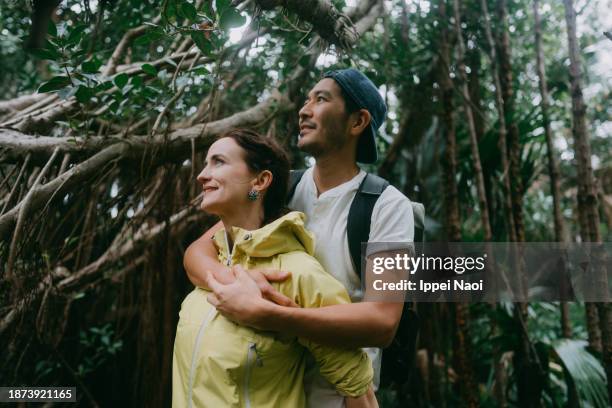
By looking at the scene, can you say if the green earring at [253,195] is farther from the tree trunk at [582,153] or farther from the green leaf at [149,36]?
the tree trunk at [582,153]

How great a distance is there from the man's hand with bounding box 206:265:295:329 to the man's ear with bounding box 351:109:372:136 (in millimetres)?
591

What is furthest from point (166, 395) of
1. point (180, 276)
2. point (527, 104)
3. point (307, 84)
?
point (527, 104)

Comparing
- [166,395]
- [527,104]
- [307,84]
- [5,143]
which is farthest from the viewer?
[527,104]

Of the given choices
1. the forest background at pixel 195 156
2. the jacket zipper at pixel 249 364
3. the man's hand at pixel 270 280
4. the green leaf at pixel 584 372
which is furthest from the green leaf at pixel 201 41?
the green leaf at pixel 584 372

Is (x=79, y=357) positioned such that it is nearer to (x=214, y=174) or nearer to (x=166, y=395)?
(x=166, y=395)

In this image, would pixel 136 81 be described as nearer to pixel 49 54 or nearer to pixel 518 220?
pixel 49 54

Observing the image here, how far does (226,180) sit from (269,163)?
0.16m

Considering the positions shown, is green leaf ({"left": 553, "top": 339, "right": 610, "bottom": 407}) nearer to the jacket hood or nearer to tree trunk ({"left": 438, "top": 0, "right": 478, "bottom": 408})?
tree trunk ({"left": 438, "top": 0, "right": 478, "bottom": 408})

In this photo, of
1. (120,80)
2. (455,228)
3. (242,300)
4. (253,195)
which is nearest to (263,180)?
(253,195)

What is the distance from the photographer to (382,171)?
3.76 meters

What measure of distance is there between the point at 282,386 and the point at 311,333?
0.60 ft

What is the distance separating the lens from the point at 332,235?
138 centimetres

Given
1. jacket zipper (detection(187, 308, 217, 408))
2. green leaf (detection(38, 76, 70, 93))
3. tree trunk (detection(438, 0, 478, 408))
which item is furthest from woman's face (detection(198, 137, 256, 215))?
tree trunk (detection(438, 0, 478, 408))

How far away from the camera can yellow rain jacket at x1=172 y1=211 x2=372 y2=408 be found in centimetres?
112
